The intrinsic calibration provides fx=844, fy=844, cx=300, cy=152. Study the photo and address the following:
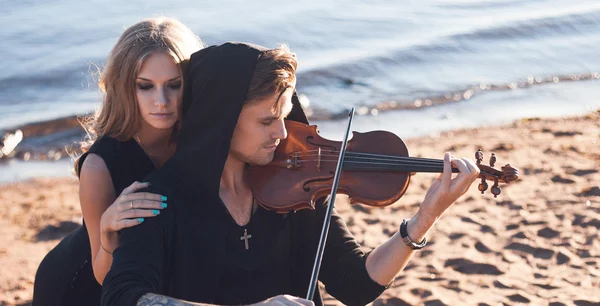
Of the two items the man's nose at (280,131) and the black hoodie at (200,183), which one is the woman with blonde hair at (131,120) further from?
the man's nose at (280,131)

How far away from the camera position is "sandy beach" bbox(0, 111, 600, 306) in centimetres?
480

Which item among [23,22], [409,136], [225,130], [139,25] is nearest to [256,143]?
[225,130]

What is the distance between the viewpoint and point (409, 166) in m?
2.87

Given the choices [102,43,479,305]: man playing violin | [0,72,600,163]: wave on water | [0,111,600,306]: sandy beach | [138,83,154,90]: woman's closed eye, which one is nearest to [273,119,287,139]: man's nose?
[102,43,479,305]: man playing violin

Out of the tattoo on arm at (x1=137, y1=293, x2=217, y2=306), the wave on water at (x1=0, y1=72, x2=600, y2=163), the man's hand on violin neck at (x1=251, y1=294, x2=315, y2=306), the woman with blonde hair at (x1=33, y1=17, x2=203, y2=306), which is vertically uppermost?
the woman with blonde hair at (x1=33, y1=17, x2=203, y2=306)

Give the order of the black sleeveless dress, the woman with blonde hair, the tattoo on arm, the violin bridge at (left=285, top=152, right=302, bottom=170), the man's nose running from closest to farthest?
the tattoo on arm → the man's nose → the violin bridge at (left=285, top=152, right=302, bottom=170) → the woman with blonde hair → the black sleeveless dress

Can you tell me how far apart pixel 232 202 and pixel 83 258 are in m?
0.99

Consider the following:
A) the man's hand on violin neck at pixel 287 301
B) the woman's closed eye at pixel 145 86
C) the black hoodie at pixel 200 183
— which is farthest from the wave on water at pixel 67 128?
the man's hand on violin neck at pixel 287 301

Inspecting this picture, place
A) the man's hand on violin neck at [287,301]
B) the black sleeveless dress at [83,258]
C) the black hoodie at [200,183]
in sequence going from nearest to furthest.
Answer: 1. the man's hand on violin neck at [287,301]
2. the black hoodie at [200,183]
3. the black sleeveless dress at [83,258]

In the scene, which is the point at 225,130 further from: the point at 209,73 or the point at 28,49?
the point at 28,49

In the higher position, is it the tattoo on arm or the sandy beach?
the tattoo on arm

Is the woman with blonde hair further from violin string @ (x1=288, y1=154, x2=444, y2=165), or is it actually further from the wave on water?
the wave on water

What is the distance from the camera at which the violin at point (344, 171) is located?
285 centimetres

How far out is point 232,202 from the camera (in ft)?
9.38
